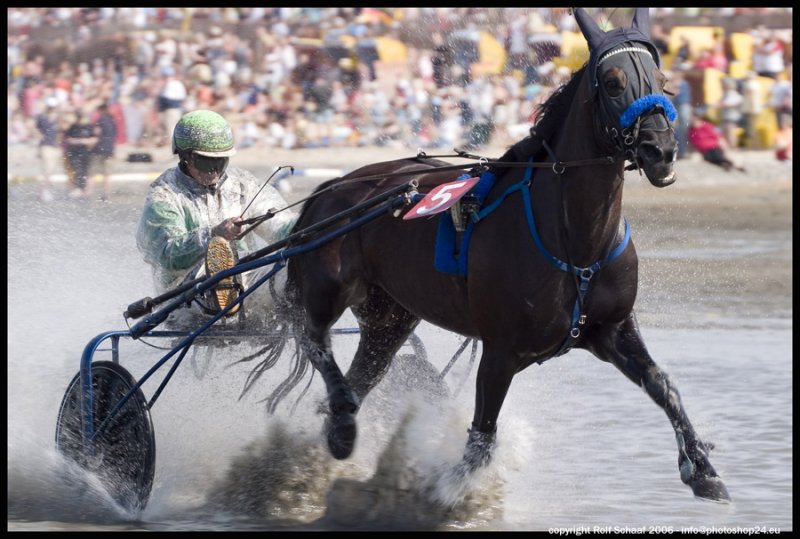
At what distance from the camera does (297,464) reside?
6.36 metres

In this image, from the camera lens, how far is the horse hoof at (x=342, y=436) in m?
6.01

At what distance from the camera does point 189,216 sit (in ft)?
21.6

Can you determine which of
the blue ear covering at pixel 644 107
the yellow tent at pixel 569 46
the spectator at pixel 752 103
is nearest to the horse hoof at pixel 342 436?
the blue ear covering at pixel 644 107

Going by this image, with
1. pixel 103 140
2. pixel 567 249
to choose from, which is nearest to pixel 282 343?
pixel 567 249

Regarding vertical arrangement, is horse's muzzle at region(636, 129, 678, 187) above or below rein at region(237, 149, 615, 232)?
above

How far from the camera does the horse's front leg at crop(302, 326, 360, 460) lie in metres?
6.01

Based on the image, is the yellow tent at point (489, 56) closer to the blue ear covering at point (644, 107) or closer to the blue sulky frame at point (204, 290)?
the blue sulky frame at point (204, 290)

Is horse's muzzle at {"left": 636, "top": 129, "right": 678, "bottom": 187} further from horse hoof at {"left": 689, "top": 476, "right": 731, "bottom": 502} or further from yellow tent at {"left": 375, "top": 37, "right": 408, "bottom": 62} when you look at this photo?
yellow tent at {"left": 375, "top": 37, "right": 408, "bottom": 62}

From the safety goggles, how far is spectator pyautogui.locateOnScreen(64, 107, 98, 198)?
10434 millimetres

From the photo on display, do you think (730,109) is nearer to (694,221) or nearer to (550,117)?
(694,221)

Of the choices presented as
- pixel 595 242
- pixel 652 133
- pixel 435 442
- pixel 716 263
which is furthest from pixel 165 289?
pixel 716 263

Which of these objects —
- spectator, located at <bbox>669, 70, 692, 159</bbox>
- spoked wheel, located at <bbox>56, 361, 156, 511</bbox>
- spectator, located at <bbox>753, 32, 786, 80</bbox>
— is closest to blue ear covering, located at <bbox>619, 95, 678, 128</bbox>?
spoked wheel, located at <bbox>56, 361, 156, 511</bbox>

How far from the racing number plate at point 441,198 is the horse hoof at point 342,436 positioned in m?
0.98

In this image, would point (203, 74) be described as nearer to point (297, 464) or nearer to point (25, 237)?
point (25, 237)
